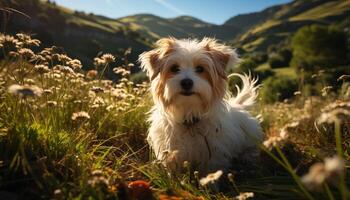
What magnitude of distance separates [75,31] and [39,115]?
89.7 metres

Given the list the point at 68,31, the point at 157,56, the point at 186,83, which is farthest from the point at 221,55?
the point at 68,31

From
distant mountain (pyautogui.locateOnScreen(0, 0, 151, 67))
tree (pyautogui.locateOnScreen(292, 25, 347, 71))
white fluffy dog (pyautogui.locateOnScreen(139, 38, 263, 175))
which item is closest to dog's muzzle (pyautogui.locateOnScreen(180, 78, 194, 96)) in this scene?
white fluffy dog (pyautogui.locateOnScreen(139, 38, 263, 175))

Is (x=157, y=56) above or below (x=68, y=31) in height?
below

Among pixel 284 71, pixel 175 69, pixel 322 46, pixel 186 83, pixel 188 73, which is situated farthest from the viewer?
pixel 284 71

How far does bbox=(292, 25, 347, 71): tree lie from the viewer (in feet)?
224

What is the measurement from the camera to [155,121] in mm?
4957

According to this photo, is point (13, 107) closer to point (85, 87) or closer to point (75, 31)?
point (85, 87)

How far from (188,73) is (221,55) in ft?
2.45

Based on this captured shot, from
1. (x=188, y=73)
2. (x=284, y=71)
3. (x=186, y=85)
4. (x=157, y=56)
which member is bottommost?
(x=284, y=71)

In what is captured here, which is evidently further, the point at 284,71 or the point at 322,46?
the point at 284,71

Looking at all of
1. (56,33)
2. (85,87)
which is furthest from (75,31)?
(85,87)

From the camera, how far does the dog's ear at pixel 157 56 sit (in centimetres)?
495

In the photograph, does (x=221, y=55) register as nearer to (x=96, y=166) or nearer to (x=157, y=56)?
(x=157, y=56)

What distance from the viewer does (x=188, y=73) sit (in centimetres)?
450
